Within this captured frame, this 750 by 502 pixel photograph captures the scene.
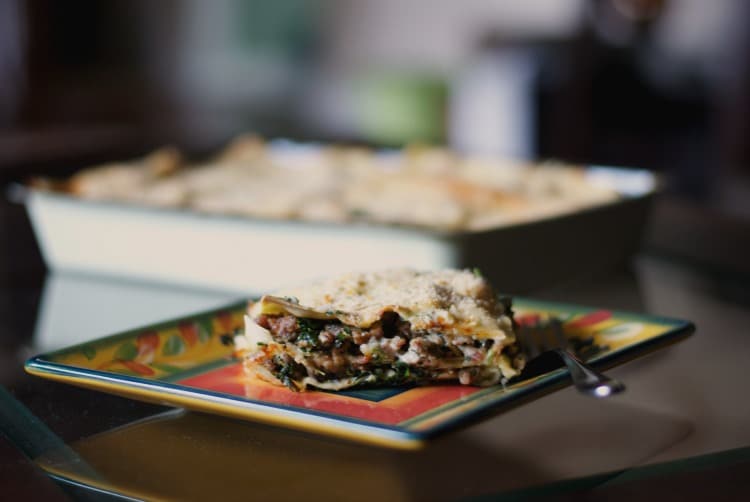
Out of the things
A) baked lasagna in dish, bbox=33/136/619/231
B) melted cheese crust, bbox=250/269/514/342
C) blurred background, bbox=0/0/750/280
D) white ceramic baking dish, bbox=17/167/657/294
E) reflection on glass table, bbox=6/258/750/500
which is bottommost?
reflection on glass table, bbox=6/258/750/500

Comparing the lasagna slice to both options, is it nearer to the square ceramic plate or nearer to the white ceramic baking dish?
the square ceramic plate

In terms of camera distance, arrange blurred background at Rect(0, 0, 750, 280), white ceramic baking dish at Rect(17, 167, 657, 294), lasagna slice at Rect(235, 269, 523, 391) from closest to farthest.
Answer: lasagna slice at Rect(235, 269, 523, 391) < white ceramic baking dish at Rect(17, 167, 657, 294) < blurred background at Rect(0, 0, 750, 280)

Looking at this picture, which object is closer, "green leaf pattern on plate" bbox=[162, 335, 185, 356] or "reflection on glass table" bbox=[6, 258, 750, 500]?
"reflection on glass table" bbox=[6, 258, 750, 500]

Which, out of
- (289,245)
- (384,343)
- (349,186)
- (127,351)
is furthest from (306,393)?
(349,186)

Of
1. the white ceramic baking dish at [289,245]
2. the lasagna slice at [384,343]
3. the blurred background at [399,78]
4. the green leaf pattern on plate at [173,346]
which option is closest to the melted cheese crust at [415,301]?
the lasagna slice at [384,343]

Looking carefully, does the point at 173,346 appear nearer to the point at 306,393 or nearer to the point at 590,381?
the point at 306,393

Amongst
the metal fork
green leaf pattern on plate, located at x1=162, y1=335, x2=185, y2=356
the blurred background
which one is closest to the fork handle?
the metal fork
